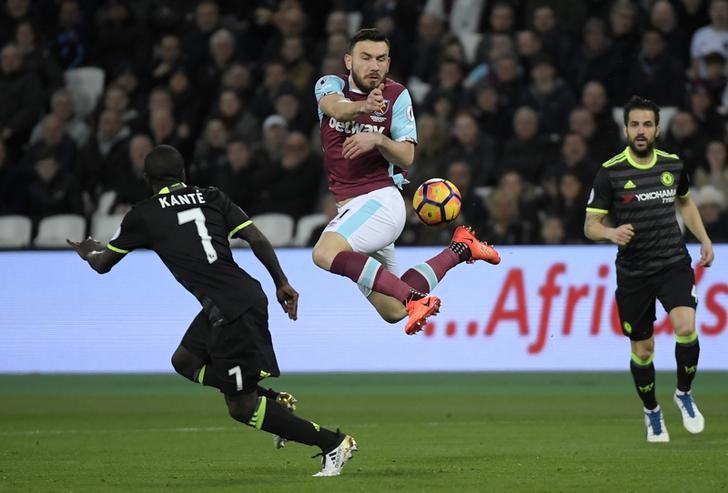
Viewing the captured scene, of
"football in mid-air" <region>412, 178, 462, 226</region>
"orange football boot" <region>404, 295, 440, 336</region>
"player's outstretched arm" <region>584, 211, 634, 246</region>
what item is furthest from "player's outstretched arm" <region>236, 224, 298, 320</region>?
"player's outstretched arm" <region>584, 211, 634, 246</region>

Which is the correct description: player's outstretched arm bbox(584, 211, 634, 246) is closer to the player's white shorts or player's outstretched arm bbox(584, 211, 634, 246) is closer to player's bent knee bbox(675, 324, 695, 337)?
player's bent knee bbox(675, 324, 695, 337)

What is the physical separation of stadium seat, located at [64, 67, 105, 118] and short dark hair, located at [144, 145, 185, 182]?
11.1 m

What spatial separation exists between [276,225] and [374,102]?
26.6 ft

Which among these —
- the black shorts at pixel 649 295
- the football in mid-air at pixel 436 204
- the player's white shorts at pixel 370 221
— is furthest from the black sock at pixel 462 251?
the black shorts at pixel 649 295

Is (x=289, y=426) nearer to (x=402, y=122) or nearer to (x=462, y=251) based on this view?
(x=462, y=251)

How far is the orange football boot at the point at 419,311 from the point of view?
795 centimetres

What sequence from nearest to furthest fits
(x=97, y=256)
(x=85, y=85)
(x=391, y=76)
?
1. (x=97, y=256)
2. (x=391, y=76)
3. (x=85, y=85)

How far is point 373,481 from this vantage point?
748 centimetres

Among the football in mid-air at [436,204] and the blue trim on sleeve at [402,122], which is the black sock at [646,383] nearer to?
the football in mid-air at [436,204]

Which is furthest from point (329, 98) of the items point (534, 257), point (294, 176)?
point (294, 176)

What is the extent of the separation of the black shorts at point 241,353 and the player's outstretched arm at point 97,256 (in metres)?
0.65

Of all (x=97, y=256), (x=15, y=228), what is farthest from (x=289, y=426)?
(x=15, y=228)

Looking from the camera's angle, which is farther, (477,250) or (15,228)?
(15,228)

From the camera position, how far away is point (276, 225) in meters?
16.2
